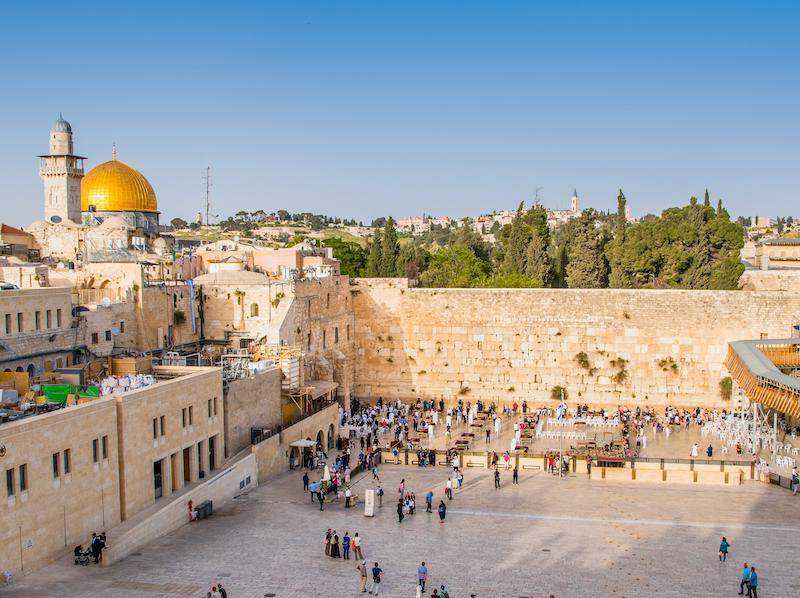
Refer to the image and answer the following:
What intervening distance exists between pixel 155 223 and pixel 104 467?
2697cm

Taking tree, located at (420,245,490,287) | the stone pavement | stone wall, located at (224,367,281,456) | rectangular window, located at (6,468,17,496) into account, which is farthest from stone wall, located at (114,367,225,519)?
tree, located at (420,245,490,287)

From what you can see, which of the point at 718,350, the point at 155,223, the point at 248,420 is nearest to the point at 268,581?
the point at 248,420

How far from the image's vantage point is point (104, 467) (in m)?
16.4

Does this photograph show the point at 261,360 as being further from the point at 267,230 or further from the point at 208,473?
the point at 267,230

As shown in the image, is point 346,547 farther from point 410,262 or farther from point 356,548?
point 410,262

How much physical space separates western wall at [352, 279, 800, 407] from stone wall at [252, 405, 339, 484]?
27.3 feet

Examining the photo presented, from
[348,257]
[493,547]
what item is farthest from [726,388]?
[348,257]

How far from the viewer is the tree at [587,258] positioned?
41.9 meters

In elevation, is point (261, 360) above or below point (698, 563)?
above

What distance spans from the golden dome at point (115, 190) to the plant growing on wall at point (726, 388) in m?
28.1

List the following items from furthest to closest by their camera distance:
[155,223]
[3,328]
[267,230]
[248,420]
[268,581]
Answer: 1. [267,230]
2. [155,223]
3. [248,420]
4. [3,328]
5. [268,581]

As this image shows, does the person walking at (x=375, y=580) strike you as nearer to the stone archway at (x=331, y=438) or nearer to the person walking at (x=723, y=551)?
the person walking at (x=723, y=551)

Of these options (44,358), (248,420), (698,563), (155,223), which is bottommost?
(698,563)

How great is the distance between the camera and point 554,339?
3394 cm
